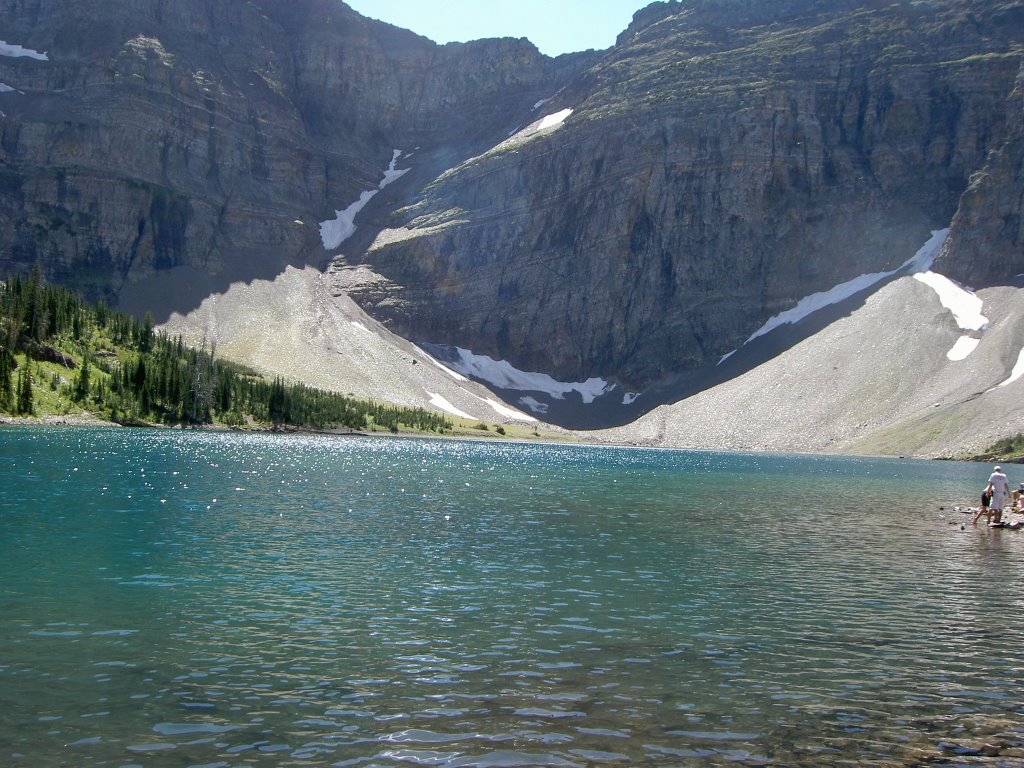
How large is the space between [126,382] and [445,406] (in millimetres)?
78266

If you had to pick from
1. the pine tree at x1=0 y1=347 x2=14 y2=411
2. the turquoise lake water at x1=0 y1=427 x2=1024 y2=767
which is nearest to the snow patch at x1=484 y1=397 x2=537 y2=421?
the pine tree at x1=0 y1=347 x2=14 y2=411

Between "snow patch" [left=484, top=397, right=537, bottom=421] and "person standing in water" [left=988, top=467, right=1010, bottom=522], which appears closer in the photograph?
"person standing in water" [left=988, top=467, right=1010, bottom=522]

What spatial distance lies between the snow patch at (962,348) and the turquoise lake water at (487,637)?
393ft

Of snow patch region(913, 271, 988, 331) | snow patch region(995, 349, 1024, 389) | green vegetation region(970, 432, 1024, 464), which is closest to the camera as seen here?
green vegetation region(970, 432, 1024, 464)

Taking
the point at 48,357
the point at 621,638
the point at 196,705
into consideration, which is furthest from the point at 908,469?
the point at 48,357

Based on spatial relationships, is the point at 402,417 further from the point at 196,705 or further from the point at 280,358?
the point at 196,705

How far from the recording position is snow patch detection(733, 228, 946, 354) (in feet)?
610

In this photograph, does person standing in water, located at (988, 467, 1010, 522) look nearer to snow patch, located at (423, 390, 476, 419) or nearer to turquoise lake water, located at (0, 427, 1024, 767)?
turquoise lake water, located at (0, 427, 1024, 767)

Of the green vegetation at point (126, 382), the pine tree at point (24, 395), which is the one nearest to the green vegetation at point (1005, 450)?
the green vegetation at point (126, 382)

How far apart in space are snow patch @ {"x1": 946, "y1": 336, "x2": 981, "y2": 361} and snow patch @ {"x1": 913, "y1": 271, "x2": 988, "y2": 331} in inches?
193

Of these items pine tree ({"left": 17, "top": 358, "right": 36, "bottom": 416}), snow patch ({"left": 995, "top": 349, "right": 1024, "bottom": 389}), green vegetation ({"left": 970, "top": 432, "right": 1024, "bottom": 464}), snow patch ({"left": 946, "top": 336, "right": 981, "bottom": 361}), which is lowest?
green vegetation ({"left": 970, "top": 432, "right": 1024, "bottom": 464})

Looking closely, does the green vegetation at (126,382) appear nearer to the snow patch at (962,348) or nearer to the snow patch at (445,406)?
the snow patch at (445,406)

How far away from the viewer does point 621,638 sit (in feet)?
58.7

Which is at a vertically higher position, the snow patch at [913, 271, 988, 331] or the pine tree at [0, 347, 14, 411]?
the snow patch at [913, 271, 988, 331]
